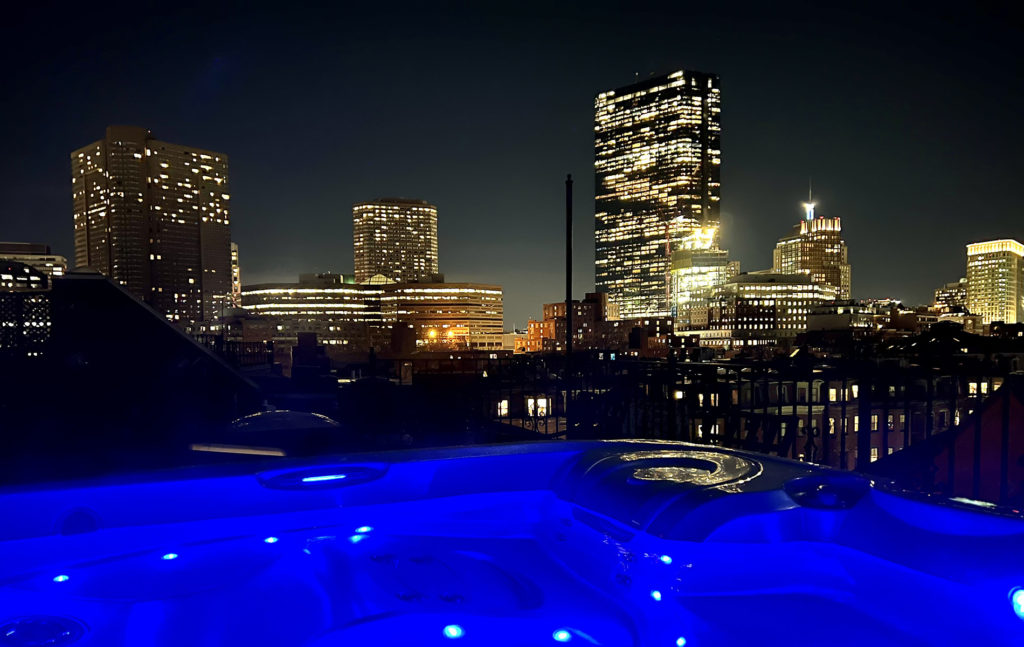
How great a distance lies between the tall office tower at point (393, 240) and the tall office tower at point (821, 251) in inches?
2698

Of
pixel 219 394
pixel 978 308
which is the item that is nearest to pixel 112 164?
pixel 219 394

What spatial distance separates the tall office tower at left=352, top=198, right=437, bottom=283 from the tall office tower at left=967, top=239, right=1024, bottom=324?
289 feet

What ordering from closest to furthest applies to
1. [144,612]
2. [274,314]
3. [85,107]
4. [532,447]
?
[144,612] < [532,447] < [85,107] < [274,314]

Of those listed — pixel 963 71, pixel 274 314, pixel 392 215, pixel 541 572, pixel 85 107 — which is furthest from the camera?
pixel 392 215

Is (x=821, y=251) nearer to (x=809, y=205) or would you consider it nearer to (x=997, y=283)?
(x=809, y=205)

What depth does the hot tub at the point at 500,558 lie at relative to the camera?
167 centimetres

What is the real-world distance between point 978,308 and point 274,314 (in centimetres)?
9985

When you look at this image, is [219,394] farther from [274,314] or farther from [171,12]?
[274,314]

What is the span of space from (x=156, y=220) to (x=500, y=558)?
91.3 metres

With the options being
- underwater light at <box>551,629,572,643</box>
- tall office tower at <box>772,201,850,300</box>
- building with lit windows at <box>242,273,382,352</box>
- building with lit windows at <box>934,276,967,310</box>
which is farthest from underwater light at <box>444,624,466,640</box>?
tall office tower at <box>772,201,850,300</box>

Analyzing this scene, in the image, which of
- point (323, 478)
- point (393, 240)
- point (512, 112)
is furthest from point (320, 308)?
point (323, 478)

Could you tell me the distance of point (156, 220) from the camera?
79438mm

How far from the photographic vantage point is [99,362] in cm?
496

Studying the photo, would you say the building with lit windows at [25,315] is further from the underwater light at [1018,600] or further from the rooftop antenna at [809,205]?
the rooftop antenna at [809,205]
